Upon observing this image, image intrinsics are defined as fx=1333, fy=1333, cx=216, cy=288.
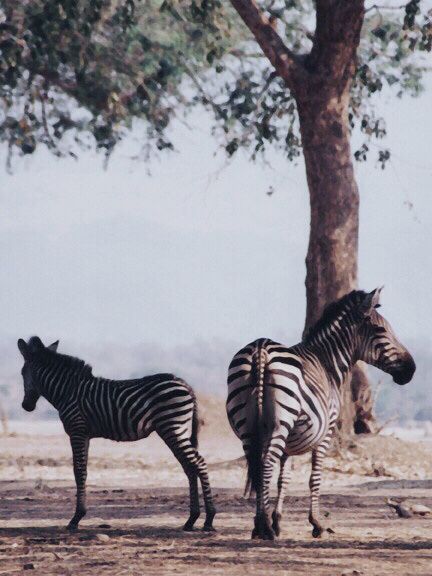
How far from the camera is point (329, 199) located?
21312 millimetres

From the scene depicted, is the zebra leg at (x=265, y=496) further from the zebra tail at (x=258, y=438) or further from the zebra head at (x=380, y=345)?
the zebra head at (x=380, y=345)

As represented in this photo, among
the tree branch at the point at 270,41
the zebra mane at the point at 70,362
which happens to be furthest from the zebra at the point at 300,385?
the tree branch at the point at 270,41

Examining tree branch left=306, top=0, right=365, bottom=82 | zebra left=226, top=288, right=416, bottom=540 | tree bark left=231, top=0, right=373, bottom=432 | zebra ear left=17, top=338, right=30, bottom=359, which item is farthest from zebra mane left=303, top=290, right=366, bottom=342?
tree branch left=306, top=0, right=365, bottom=82

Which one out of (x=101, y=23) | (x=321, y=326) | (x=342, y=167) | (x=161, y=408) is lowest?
(x=161, y=408)

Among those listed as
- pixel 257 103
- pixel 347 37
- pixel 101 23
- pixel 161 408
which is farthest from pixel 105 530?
pixel 101 23

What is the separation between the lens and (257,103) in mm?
25047

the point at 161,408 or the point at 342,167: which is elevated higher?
the point at 342,167

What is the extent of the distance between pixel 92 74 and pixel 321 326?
1596cm

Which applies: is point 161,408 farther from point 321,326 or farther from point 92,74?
point 92,74

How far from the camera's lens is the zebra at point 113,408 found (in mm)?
12094

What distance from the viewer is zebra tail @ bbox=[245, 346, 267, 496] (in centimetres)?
1087

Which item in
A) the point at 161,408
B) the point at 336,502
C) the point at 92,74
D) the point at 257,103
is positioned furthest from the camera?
the point at 92,74

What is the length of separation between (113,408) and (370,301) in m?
2.61

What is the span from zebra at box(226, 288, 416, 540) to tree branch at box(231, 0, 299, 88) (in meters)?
9.80
